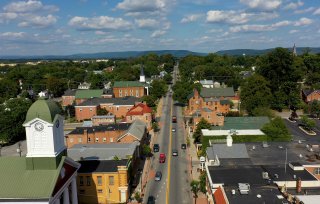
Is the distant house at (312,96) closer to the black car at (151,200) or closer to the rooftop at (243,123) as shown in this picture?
the rooftop at (243,123)

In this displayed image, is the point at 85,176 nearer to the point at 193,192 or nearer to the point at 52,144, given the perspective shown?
the point at 52,144

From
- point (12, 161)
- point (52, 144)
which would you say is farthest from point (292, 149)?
point (12, 161)

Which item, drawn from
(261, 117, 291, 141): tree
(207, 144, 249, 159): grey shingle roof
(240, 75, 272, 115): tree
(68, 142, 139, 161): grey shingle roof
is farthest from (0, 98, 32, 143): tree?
(240, 75, 272, 115): tree

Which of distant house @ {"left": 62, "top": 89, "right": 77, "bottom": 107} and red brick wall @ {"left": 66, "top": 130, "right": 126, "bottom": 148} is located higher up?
distant house @ {"left": 62, "top": 89, "right": 77, "bottom": 107}

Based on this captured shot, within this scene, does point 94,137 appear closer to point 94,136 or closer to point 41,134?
point 94,136

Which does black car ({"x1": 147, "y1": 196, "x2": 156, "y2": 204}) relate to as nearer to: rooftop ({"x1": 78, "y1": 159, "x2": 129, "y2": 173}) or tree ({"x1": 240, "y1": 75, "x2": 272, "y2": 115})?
rooftop ({"x1": 78, "y1": 159, "x2": 129, "y2": 173})

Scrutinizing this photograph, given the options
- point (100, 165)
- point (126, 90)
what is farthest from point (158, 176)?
point (126, 90)

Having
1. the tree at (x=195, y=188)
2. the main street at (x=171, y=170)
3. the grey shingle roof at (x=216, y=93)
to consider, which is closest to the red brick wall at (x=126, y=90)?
the grey shingle roof at (x=216, y=93)
